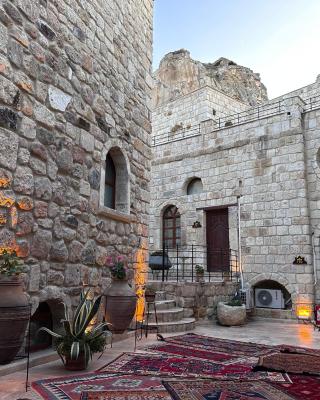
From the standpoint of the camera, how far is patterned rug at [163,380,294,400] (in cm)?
275

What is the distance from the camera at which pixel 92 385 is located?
300 cm

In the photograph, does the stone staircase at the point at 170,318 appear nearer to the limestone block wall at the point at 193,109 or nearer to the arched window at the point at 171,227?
the arched window at the point at 171,227

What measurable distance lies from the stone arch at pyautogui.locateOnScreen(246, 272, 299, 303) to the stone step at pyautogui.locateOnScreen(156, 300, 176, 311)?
9.79 ft

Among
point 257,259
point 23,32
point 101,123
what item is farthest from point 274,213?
point 23,32

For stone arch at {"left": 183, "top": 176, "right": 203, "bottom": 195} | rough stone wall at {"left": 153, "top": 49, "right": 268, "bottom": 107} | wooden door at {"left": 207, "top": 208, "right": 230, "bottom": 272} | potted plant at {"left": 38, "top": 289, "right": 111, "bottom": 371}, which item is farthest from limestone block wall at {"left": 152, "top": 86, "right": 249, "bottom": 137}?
potted plant at {"left": 38, "top": 289, "right": 111, "bottom": 371}

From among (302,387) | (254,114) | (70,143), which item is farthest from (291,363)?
(254,114)

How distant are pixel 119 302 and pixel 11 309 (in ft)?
6.21

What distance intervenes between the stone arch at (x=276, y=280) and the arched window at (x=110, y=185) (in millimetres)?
5256

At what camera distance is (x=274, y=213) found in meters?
9.41

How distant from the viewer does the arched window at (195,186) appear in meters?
11.3

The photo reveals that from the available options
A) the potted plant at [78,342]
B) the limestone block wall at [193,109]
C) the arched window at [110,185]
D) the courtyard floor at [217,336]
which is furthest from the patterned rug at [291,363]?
the limestone block wall at [193,109]

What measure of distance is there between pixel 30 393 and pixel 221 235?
833 cm

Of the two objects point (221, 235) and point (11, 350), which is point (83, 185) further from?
point (221, 235)

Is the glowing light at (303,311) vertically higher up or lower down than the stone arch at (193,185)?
lower down
